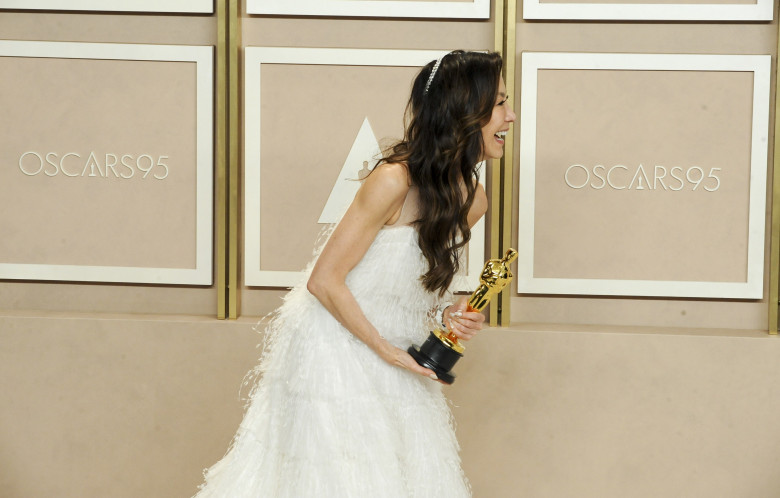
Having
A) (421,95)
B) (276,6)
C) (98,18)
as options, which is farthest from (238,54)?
(421,95)

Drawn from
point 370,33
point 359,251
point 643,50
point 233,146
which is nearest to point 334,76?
point 370,33

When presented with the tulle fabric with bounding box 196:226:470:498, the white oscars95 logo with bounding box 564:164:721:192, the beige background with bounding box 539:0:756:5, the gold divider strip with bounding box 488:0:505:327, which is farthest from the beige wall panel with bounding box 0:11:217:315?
the white oscars95 logo with bounding box 564:164:721:192

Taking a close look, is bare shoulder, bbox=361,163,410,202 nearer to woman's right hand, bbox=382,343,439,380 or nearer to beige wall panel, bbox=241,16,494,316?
woman's right hand, bbox=382,343,439,380

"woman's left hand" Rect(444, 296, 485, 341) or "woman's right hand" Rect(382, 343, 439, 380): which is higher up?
"woman's left hand" Rect(444, 296, 485, 341)

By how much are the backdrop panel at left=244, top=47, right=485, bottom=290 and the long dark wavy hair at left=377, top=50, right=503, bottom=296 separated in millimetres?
1043

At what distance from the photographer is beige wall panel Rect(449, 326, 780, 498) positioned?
9.03ft

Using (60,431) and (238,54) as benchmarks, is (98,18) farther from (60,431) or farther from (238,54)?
(60,431)

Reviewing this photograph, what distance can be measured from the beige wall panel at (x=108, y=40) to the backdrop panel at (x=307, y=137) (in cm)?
26

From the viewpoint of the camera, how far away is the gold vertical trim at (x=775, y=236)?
9.05ft

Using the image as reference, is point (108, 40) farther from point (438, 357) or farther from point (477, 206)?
point (438, 357)

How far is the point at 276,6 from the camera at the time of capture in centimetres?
286

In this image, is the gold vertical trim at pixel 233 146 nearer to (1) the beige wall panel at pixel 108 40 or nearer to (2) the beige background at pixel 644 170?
(1) the beige wall panel at pixel 108 40

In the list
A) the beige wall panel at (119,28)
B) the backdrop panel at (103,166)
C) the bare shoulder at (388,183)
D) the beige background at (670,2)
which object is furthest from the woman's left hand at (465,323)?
the beige wall panel at (119,28)

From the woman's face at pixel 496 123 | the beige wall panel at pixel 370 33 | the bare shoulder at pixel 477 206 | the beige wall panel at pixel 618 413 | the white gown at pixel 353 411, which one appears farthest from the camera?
the beige wall panel at pixel 370 33
